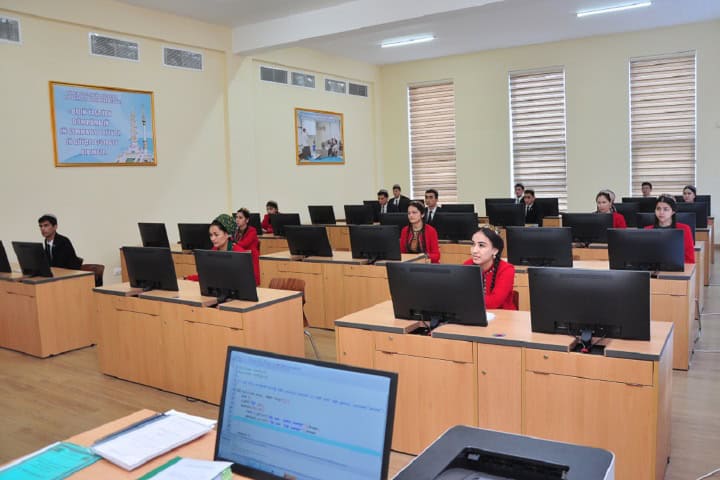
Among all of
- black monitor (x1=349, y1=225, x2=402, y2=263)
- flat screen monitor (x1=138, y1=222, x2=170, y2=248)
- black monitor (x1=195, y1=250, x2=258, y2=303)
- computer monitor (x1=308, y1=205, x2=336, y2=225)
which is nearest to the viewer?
black monitor (x1=195, y1=250, x2=258, y2=303)

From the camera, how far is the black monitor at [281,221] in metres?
8.34

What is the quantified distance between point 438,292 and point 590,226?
3.50 m

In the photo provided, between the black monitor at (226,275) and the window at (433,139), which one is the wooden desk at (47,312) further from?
the window at (433,139)

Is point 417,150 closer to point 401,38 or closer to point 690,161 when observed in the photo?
point 401,38

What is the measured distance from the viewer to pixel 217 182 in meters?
9.97

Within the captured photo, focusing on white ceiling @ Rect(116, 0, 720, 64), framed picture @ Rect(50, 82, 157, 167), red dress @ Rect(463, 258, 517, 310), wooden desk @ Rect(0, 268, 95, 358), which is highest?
white ceiling @ Rect(116, 0, 720, 64)

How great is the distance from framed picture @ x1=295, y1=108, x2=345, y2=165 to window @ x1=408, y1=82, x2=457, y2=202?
1992 mm

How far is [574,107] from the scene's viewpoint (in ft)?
38.9

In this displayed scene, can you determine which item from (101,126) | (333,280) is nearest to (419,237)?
(333,280)

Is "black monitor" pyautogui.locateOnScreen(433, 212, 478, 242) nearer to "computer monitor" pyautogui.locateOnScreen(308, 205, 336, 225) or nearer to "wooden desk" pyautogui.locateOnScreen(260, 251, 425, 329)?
"wooden desk" pyautogui.locateOnScreen(260, 251, 425, 329)

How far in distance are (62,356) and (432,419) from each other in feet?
13.8

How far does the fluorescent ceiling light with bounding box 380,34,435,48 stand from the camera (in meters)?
11.1

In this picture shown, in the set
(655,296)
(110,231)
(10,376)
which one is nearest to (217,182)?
(110,231)

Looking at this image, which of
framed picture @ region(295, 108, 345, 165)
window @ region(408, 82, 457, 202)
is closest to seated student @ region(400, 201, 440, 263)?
framed picture @ region(295, 108, 345, 165)
